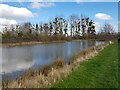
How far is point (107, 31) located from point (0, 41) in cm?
5307

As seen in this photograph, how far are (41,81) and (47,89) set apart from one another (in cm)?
126

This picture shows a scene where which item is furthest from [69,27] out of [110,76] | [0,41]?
[110,76]

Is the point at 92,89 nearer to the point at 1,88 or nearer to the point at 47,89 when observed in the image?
the point at 47,89

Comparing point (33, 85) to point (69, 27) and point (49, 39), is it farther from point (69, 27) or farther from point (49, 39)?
point (69, 27)

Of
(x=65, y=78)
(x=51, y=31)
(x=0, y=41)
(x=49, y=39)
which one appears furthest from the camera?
(x=51, y=31)

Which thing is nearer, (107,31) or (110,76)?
(110,76)

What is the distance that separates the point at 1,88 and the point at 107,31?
87.5 metres

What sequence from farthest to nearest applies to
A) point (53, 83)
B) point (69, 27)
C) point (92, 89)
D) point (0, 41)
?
point (69, 27) < point (0, 41) < point (53, 83) < point (92, 89)

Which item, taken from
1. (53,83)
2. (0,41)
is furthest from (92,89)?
(0,41)

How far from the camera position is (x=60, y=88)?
8.62 meters

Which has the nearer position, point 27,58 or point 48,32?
point 27,58

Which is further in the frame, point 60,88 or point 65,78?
point 65,78

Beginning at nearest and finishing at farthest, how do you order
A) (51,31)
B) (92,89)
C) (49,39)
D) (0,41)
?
(92,89), (0,41), (49,39), (51,31)

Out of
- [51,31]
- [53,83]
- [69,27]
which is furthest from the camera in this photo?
[69,27]
